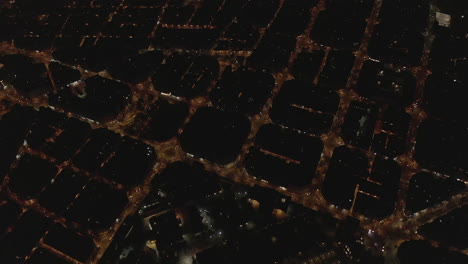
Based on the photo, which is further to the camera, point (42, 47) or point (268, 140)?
point (42, 47)

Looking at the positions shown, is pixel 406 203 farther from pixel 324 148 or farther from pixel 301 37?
pixel 301 37

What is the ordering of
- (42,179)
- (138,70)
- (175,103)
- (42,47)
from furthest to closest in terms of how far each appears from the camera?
(42,47) → (138,70) → (175,103) → (42,179)

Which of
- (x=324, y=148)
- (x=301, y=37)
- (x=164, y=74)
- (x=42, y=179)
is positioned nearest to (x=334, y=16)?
(x=301, y=37)

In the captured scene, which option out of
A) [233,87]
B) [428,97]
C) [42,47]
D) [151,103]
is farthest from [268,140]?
[42,47]

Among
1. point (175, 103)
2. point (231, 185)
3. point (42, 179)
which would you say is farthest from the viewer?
point (175, 103)

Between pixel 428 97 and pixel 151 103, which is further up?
pixel 428 97

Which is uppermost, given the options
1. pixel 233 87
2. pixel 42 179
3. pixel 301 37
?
pixel 301 37
